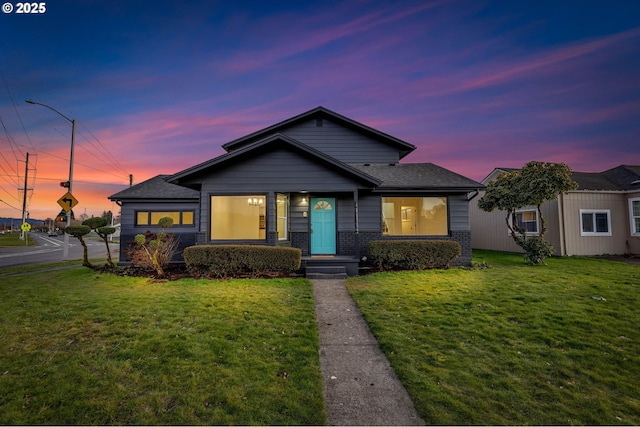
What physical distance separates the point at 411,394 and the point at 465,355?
1.42m

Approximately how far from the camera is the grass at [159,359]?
2.95 meters

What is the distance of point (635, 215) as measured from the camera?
14.5 m

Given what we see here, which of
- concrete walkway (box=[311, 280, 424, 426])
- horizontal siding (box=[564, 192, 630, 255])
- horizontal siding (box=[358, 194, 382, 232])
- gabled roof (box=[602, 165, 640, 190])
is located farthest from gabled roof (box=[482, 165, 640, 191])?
concrete walkway (box=[311, 280, 424, 426])

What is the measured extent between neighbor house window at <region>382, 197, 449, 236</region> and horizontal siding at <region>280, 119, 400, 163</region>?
296 centimetres

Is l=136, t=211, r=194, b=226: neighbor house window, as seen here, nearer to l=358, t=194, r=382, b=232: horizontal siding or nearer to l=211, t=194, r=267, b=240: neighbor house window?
l=211, t=194, r=267, b=240: neighbor house window

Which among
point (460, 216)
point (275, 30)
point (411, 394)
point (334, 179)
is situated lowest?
point (411, 394)

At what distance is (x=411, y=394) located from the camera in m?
3.34

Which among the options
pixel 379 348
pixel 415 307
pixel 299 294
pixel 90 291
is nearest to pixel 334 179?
pixel 299 294

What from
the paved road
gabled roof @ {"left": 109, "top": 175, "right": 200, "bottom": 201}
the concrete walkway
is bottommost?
the concrete walkway

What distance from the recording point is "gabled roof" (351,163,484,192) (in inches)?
468


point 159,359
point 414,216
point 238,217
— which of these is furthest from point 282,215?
point 159,359

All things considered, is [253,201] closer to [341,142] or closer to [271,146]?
[271,146]

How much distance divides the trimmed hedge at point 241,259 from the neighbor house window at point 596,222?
1535 cm

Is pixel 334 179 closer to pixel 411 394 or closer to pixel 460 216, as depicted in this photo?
pixel 460 216
